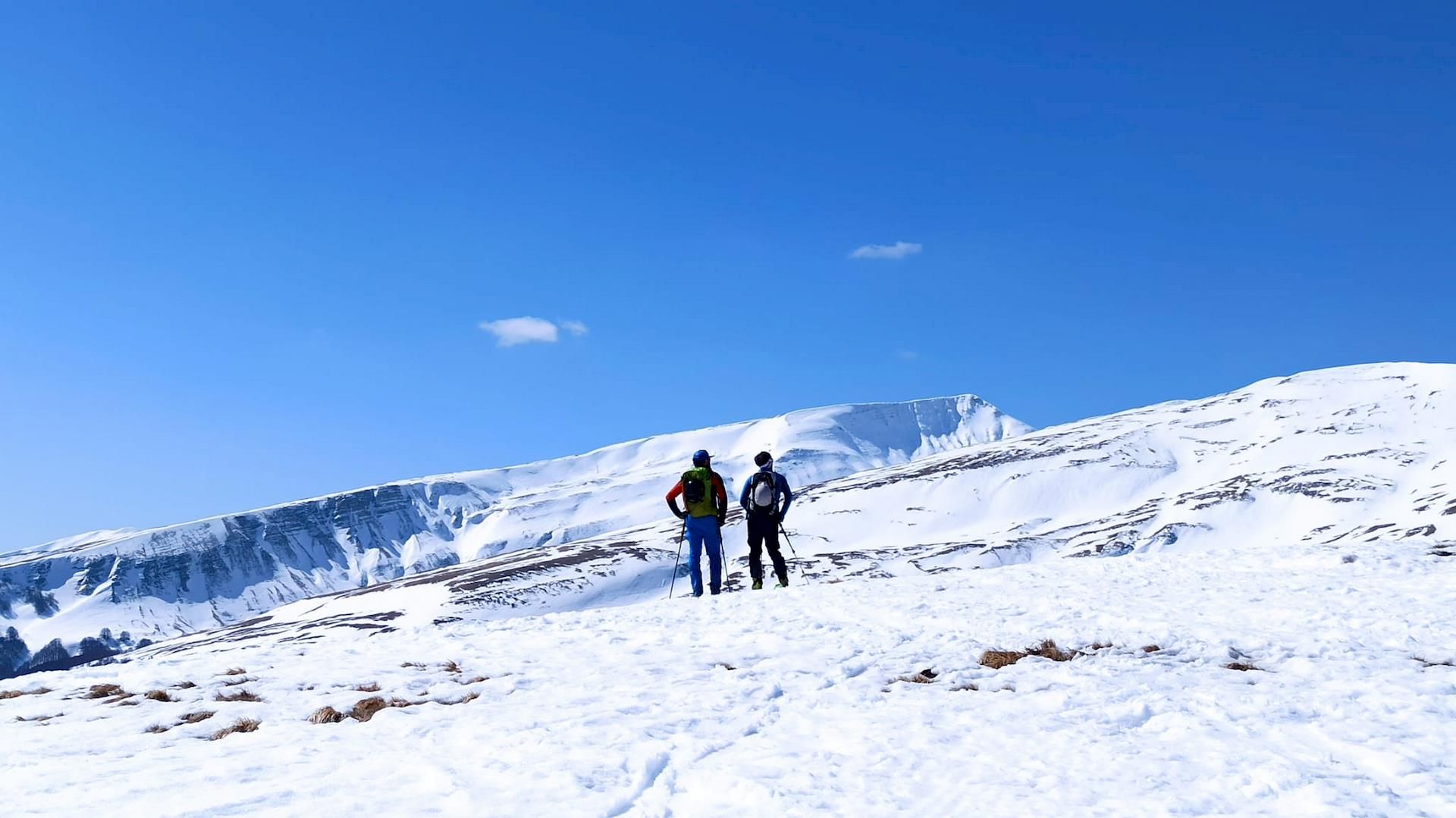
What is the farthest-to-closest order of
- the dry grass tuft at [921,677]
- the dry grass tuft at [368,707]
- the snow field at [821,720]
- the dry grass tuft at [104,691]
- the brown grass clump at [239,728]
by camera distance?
1. the dry grass tuft at [104,691]
2. the dry grass tuft at [921,677]
3. the dry grass tuft at [368,707]
4. the brown grass clump at [239,728]
5. the snow field at [821,720]

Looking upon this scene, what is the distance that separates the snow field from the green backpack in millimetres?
5780

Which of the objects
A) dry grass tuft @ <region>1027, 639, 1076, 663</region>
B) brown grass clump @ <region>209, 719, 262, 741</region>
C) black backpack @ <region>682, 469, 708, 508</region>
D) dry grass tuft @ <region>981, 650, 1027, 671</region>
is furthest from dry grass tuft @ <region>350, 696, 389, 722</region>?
black backpack @ <region>682, 469, 708, 508</region>

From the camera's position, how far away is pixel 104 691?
12.8 metres

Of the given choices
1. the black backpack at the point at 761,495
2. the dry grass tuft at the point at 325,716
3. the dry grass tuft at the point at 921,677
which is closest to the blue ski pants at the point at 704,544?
the black backpack at the point at 761,495

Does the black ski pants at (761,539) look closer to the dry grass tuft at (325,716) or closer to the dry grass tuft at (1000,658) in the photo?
the dry grass tuft at (1000,658)

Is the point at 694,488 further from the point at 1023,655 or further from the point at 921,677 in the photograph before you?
the point at 921,677

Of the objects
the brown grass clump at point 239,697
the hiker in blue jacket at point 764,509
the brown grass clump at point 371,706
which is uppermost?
the hiker in blue jacket at point 764,509

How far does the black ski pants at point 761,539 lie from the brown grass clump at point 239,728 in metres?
13.0

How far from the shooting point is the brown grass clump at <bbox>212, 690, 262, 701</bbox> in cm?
1184

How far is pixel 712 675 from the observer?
11875 millimetres

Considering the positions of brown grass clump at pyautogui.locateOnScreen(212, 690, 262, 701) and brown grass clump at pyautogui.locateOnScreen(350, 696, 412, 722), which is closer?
brown grass clump at pyautogui.locateOnScreen(350, 696, 412, 722)

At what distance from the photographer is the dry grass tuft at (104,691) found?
41.3ft

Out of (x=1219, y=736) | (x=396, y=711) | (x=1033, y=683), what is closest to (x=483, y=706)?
(x=396, y=711)

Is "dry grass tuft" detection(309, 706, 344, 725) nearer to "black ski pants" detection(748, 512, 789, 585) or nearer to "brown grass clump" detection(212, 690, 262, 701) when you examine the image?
"brown grass clump" detection(212, 690, 262, 701)
